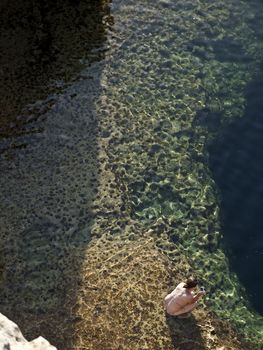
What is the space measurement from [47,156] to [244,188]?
648 cm

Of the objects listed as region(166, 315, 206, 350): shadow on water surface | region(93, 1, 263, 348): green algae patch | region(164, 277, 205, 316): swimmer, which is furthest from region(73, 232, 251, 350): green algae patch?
region(93, 1, 263, 348): green algae patch

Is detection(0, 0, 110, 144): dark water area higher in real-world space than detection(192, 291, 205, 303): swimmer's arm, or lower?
higher

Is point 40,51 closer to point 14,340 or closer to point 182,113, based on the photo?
point 182,113

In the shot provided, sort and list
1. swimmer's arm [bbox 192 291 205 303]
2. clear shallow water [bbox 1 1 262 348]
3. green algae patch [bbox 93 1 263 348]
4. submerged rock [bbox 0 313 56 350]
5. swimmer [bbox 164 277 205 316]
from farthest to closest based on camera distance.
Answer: green algae patch [bbox 93 1 263 348]
clear shallow water [bbox 1 1 262 348]
swimmer's arm [bbox 192 291 205 303]
swimmer [bbox 164 277 205 316]
submerged rock [bbox 0 313 56 350]

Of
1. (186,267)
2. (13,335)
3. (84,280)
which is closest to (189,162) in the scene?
(186,267)

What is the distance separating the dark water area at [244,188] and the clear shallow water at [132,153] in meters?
0.35

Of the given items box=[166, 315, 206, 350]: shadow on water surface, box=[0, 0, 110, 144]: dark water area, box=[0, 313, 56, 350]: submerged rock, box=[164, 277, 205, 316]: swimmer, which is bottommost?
box=[166, 315, 206, 350]: shadow on water surface

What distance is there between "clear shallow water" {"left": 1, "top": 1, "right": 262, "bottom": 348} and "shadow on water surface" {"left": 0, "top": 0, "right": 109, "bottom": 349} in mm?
38

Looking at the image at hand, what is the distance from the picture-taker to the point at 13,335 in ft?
34.9

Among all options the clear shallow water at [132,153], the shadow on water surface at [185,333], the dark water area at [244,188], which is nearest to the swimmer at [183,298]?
the shadow on water surface at [185,333]

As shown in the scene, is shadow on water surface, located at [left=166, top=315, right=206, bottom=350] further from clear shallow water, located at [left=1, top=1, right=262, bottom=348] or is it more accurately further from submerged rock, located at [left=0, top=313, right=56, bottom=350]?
submerged rock, located at [left=0, top=313, right=56, bottom=350]

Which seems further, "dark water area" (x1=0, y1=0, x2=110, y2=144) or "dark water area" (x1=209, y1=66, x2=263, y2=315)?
"dark water area" (x1=0, y1=0, x2=110, y2=144)

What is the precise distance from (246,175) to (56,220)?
657 centimetres

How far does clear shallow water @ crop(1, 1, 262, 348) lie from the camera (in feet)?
47.5
